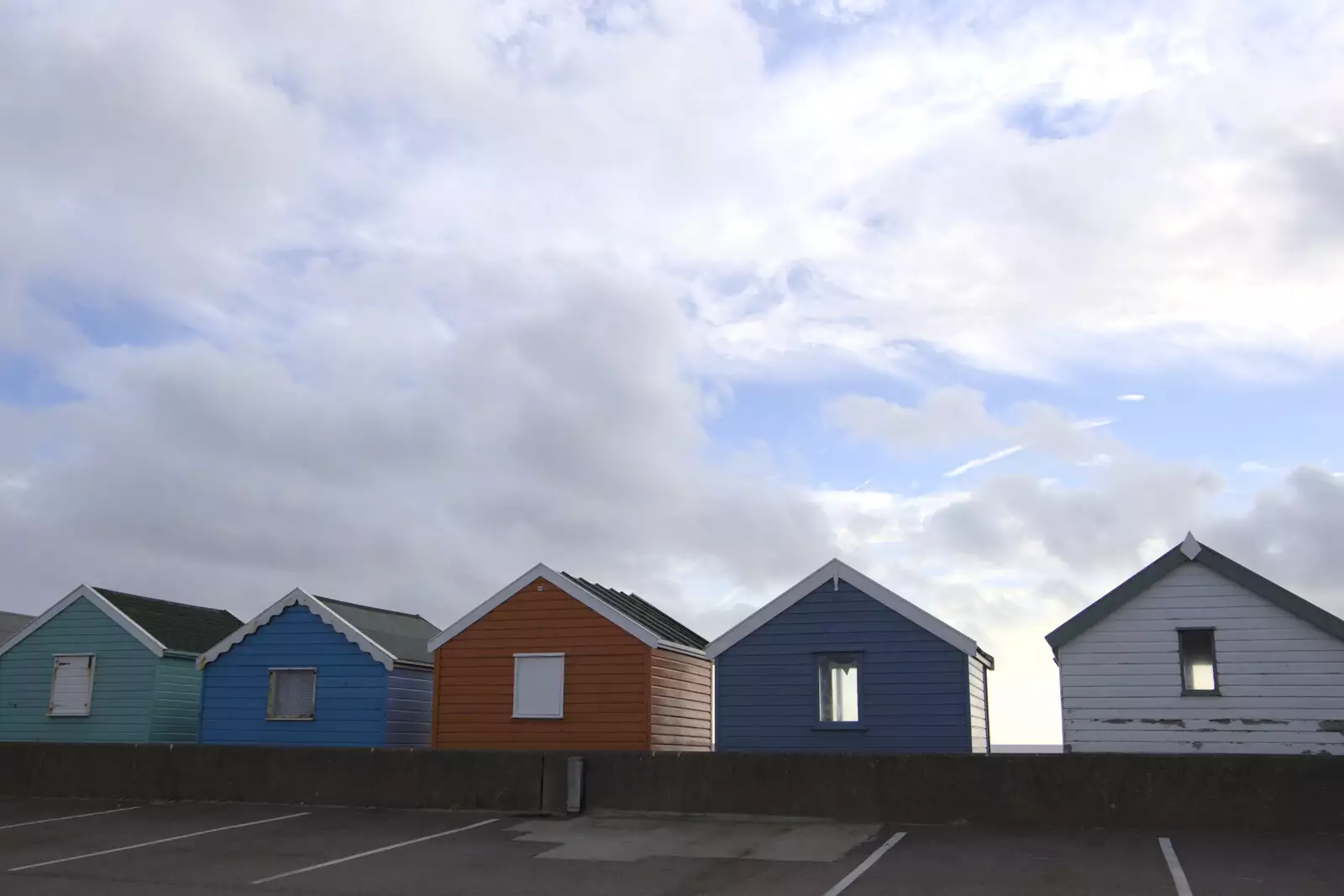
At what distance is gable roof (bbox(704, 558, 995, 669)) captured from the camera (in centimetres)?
2325

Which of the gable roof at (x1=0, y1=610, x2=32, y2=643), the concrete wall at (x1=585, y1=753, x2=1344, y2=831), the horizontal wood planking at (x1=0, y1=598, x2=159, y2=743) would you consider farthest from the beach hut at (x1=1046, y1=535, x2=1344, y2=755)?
the gable roof at (x1=0, y1=610, x2=32, y2=643)

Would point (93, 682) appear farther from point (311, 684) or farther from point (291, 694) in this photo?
point (311, 684)

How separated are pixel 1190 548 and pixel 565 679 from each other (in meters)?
12.6

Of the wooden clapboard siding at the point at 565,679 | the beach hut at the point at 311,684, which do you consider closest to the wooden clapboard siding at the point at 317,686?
the beach hut at the point at 311,684

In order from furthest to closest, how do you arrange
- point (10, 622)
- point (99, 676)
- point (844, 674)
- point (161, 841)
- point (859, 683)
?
point (10, 622) < point (99, 676) < point (844, 674) < point (859, 683) < point (161, 841)

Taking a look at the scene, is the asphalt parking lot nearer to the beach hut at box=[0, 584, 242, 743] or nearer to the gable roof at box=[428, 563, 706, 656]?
the gable roof at box=[428, 563, 706, 656]

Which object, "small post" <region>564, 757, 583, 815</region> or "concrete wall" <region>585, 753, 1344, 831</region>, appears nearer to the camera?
"concrete wall" <region>585, 753, 1344, 831</region>

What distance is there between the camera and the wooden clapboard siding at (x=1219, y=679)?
822 inches

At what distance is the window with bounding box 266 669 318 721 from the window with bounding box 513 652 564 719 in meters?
5.09

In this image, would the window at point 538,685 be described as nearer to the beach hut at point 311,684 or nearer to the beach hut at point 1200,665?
the beach hut at point 311,684

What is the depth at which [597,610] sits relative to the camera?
2600cm

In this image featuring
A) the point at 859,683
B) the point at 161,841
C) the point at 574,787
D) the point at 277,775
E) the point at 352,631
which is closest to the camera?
the point at 161,841

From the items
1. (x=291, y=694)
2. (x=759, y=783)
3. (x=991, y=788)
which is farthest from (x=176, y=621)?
(x=991, y=788)

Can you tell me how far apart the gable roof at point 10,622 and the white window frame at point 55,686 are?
40.2ft
